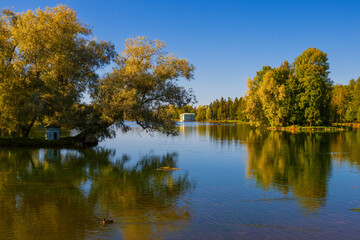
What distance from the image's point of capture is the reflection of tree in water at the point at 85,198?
36.2 ft

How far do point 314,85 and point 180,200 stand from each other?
74.2 meters

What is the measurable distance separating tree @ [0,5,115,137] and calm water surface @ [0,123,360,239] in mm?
11836

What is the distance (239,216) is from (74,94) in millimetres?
29675

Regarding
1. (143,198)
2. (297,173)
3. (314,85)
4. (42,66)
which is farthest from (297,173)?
(314,85)

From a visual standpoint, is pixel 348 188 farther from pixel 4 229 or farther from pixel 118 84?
pixel 118 84

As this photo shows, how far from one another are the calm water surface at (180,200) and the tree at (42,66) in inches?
466

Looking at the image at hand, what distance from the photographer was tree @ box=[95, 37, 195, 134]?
122 feet

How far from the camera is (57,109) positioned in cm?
3688

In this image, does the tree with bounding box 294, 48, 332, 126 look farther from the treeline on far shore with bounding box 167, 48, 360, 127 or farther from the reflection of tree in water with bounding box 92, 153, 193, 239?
the reflection of tree in water with bounding box 92, 153, 193, 239

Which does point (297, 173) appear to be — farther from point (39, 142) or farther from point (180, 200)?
point (39, 142)

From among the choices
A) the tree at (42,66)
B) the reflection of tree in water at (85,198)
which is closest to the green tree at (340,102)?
the tree at (42,66)

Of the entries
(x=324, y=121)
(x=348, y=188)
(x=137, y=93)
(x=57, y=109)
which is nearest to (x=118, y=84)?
(x=137, y=93)

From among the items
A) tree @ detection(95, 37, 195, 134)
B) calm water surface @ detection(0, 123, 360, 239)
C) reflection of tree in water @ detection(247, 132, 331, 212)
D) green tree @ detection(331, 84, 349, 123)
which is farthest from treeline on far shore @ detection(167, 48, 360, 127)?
calm water surface @ detection(0, 123, 360, 239)

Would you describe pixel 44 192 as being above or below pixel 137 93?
below
